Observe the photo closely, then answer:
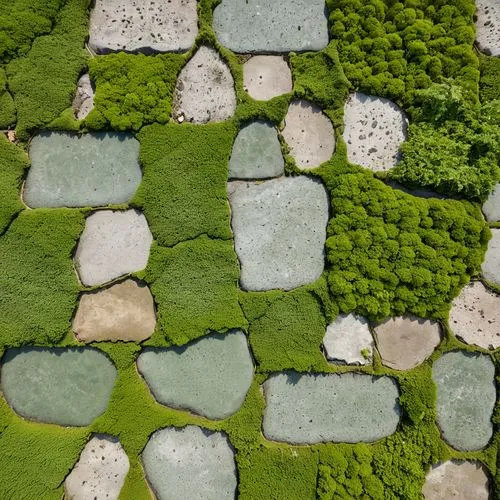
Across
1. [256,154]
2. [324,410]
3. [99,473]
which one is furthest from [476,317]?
[99,473]

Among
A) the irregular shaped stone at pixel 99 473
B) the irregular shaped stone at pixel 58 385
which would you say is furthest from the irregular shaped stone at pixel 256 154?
the irregular shaped stone at pixel 99 473

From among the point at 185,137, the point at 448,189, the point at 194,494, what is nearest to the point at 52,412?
the point at 194,494

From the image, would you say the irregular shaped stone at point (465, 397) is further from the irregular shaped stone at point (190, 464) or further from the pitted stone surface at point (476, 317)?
the irregular shaped stone at point (190, 464)

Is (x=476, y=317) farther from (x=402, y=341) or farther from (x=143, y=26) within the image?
(x=143, y=26)

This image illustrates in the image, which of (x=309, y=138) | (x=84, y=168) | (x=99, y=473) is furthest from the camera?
(x=309, y=138)

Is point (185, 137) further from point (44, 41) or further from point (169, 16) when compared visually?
point (44, 41)

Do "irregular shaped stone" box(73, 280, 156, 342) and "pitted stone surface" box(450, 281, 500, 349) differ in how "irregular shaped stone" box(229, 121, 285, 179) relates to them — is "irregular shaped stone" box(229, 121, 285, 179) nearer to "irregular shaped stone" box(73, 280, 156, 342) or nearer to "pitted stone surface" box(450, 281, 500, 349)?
"irregular shaped stone" box(73, 280, 156, 342)
